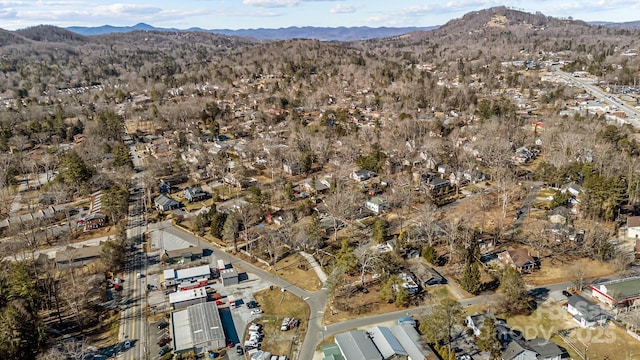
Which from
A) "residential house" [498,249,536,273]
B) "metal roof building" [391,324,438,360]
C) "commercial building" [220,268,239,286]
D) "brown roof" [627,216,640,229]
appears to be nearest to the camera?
"metal roof building" [391,324,438,360]

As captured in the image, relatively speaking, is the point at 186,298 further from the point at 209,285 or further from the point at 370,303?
the point at 370,303

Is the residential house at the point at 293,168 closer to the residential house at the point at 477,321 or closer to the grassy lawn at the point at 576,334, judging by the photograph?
the residential house at the point at 477,321

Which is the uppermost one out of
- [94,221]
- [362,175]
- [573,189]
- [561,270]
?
[573,189]

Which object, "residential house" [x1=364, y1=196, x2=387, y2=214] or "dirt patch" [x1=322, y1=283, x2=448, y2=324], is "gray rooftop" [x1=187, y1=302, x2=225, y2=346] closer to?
"dirt patch" [x1=322, y1=283, x2=448, y2=324]

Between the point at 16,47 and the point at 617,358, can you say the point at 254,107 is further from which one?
the point at 16,47

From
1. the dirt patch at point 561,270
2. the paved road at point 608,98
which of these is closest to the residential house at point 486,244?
the dirt patch at point 561,270

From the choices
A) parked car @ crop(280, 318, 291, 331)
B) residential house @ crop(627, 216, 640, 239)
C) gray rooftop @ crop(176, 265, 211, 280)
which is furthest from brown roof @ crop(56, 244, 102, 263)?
residential house @ crop(627, 216, 640, 239)

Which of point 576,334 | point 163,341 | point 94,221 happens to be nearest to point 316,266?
point 163,341
